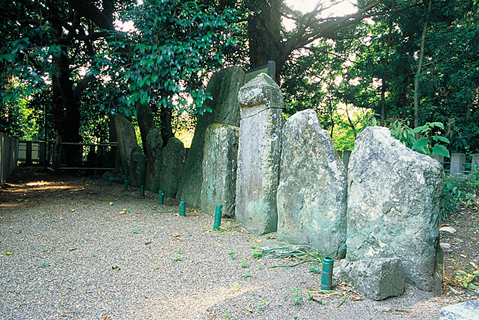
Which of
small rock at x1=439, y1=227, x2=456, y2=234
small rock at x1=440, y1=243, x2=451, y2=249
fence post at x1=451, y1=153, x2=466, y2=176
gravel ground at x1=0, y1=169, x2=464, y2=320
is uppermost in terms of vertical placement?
fence post at x1=451, y1=153, x2=466, y2=176

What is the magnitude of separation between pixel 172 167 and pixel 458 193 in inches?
216

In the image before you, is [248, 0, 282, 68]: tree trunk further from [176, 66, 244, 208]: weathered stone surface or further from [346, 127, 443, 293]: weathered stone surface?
[346, 127, 443, 293]: weathered stone surface

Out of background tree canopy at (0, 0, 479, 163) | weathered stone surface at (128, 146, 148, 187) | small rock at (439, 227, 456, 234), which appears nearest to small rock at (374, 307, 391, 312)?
background tree canopy at (0, 0, 479, 163)

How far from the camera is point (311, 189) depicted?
421 centimetres

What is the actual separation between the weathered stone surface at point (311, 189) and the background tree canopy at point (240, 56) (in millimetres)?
1087

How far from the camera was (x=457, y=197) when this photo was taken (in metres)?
5.93

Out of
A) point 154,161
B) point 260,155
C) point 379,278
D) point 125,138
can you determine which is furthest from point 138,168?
point 379,278

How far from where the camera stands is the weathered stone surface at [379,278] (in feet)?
9.74

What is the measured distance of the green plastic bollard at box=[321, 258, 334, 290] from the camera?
3.08 metres

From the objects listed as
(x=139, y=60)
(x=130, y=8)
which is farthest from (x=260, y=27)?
(x=139, y=60)

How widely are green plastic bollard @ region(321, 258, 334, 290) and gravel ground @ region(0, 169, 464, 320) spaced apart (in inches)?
3.8

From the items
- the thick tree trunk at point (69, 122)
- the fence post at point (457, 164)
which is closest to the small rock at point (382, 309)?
the fence post at point (457, 164)

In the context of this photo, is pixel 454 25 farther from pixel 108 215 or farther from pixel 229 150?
pixel 108 215

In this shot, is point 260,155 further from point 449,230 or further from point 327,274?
point 449,230
